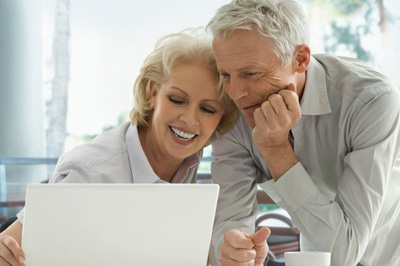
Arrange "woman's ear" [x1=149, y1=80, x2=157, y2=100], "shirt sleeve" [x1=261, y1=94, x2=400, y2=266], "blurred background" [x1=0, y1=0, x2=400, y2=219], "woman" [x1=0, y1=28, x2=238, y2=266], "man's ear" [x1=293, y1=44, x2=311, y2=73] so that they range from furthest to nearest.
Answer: "blurred background" [x1=0, y1=0, x2=400, y2=219]
"woman's ear" [x1=149, y1=80, x2=157, y2=100]
"woman" [x1=0, y1=28, x2=238, y2=266]
"man's ear" [x1=293, y1=44, x2=311, y2=73]
"shirt sleeve" [x1=261, y1=94, x2=400, y2=266]

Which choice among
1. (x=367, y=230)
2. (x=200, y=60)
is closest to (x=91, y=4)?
(x=200, y=60)

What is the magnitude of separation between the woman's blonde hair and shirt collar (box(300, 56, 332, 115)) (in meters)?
0.31

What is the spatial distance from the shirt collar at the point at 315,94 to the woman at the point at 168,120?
1.03 ft

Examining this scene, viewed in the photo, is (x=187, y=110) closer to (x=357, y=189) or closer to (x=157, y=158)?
(x=157, y=158)

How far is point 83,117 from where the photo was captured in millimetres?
6676

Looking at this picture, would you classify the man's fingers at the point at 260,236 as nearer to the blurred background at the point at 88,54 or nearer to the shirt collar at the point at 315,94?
the shirt collar at the point at 315,94

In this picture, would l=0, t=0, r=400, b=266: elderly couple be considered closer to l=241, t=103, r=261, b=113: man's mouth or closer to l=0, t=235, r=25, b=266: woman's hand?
l=241, t=103, r=261, b=113: man's mouth

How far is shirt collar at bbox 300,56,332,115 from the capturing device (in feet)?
6.32

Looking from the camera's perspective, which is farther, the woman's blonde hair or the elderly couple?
the woman's blonde hair

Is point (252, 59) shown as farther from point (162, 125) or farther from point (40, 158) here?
point (40, 158)

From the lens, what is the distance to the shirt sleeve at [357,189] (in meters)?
1.77

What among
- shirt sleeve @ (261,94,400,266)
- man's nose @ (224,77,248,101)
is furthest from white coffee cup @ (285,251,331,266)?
man's nose @ (224,77,248,101)

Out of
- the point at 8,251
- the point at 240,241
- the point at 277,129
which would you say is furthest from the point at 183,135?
the point at 8,251

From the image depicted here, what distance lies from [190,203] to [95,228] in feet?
0.75
